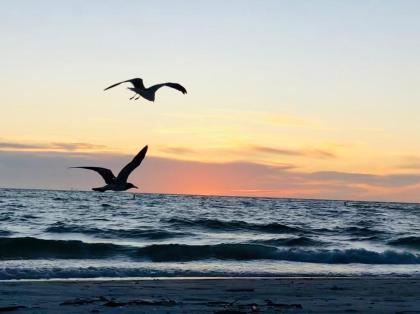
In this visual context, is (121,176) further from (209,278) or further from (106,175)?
(209,278)

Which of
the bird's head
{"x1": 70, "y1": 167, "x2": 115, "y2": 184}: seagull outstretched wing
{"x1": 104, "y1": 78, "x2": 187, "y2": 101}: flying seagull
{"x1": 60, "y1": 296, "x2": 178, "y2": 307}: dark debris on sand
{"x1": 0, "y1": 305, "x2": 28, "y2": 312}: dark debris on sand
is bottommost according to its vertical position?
{"x1": 0, "y1": 305, "x2": 28, "y2": 312}: dark debris on sand

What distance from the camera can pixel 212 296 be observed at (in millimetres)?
10734

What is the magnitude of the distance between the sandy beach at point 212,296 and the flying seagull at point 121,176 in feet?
5.43

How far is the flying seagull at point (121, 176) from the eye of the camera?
34.0 ft

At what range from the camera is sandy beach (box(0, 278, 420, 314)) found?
31.2 ft

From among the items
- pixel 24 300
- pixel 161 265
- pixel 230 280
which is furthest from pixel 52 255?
pixel 24 300

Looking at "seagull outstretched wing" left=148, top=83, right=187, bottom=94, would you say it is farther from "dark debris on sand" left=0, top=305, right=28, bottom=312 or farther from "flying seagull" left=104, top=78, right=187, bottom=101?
"dark debris on sand" left=0, top=305, right=28, bottom=312

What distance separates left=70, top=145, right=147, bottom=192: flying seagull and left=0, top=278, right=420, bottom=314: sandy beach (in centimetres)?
165

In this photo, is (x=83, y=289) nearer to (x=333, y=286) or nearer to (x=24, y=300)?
Result: (x=24, y=300)

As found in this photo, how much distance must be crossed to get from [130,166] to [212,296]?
2360 mm

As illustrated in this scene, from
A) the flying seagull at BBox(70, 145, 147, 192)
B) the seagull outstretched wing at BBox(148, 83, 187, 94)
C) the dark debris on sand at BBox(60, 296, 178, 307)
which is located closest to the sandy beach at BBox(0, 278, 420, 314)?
the dark debris on sand at BBox(60, 296, 178, 307)

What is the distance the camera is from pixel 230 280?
524 inches

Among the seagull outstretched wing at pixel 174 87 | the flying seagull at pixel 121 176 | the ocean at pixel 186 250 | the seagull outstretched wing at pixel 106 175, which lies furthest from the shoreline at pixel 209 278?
the seagull outstretched wing at pixel 174 87

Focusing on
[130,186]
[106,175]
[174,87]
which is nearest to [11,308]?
[106,175]
